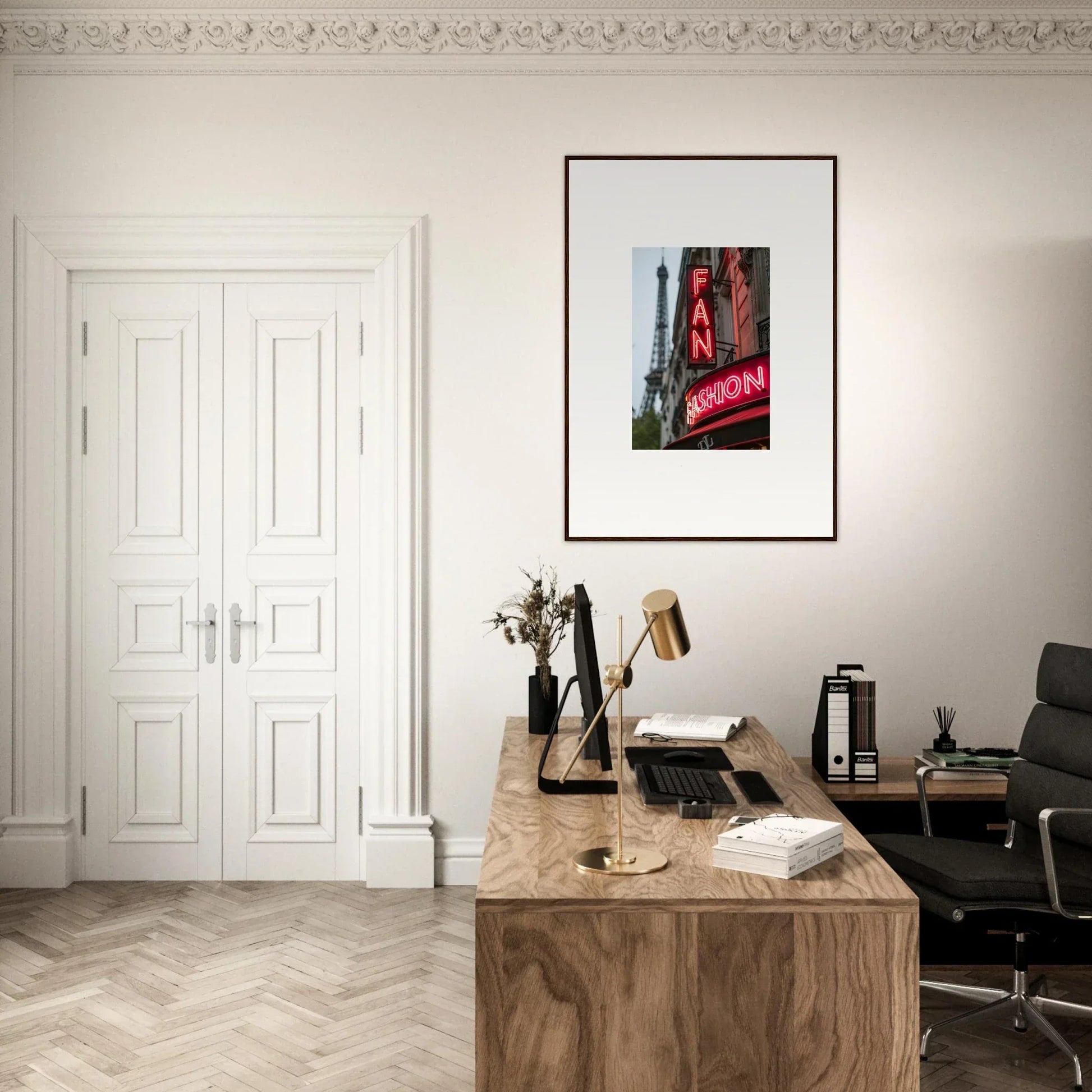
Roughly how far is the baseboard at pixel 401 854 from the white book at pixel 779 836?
210cm

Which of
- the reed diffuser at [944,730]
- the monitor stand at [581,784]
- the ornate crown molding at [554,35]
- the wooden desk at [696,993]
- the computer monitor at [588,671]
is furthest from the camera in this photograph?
the ornate crown molding at [554,35]

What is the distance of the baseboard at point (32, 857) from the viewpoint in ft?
13.1

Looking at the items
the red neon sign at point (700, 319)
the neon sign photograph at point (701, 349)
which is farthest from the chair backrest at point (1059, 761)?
the red neon sign at point (700, 319)

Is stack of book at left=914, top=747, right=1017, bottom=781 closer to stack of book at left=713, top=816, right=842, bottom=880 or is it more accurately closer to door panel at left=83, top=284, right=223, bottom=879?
stack of book at left=713, top=816, right=842, bottom=880

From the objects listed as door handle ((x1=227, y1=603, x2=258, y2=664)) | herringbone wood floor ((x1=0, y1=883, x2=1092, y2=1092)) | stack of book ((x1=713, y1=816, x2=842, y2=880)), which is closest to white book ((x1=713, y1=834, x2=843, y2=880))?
stack of book ((x1=713, y1=816, x2=842, y2=880))

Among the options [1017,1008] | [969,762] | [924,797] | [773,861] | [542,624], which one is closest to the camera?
[773,861]

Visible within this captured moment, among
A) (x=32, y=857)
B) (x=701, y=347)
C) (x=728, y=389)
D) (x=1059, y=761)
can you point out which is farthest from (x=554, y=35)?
(x=32, y=857)

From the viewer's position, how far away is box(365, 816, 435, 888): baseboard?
398 centimetres

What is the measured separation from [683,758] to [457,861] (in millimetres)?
1474

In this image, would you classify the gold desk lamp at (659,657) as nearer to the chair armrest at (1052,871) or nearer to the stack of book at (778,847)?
the stack of book at (778,847)

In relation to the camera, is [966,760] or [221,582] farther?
[221,582]

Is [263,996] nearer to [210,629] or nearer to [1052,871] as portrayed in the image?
[210,629]

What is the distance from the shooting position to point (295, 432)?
4.09 m

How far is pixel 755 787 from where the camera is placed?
8.46 feet
